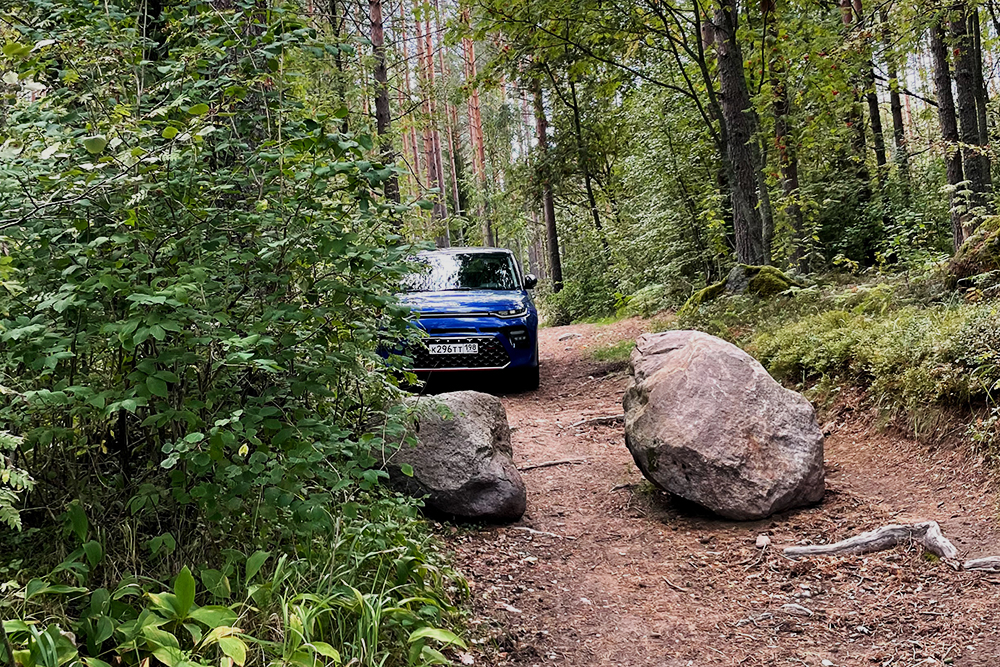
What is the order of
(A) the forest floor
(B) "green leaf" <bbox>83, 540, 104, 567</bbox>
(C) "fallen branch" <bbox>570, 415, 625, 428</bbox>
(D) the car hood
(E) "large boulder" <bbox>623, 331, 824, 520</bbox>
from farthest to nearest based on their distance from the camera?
(D) the car hood
(C) "fallen branch" <bbox>570, 415, 625, 428</bbox>
(E) "large boulder" <bbox>623, 331, 824, 520</bbox>
(A) the forest floor
(B) "green leaf" <bbox>83, 540, 104, 567</bbox>

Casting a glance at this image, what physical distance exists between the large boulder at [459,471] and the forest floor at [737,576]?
0.18 m

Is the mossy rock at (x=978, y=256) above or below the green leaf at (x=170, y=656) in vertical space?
above

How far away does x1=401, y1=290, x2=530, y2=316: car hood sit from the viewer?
27.3ft

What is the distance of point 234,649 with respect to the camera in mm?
2166

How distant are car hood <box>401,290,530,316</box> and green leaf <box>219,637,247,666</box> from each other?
238 inches

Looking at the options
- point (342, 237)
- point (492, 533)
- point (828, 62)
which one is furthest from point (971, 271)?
point (342, 237)

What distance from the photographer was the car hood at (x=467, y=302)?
8336mm

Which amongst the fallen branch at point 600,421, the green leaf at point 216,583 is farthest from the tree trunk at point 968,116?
the green leaf at point 216,583

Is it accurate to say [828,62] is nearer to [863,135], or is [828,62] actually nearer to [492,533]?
[492,533]

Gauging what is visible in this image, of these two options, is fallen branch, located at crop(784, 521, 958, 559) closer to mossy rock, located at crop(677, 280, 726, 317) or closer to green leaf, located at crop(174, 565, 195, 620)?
green leaf, located at crop(174, 565, 195, 620)

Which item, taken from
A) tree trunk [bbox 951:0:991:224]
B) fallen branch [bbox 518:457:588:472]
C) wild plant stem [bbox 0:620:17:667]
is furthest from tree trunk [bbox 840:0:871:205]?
wild plant stem [bbox 0:620:17:667]

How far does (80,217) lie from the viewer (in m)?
2.61

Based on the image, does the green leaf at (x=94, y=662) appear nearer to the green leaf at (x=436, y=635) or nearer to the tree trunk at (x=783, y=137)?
the green leaf at (x=436, y=635)

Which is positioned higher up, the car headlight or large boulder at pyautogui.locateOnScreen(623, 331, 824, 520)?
the car headlight
